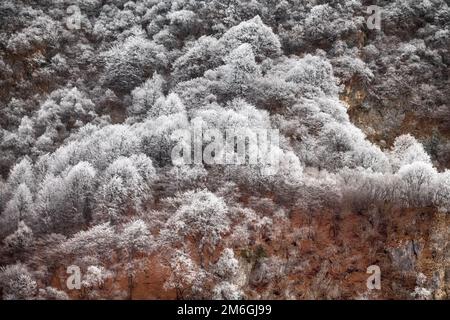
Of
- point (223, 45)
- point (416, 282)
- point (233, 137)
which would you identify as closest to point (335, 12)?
point (223, 45)

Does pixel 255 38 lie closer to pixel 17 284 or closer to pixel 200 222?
pixel 200 222

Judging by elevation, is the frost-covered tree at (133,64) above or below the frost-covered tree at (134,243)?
above

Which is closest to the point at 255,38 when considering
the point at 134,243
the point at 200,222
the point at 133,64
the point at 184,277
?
the point at 133,64

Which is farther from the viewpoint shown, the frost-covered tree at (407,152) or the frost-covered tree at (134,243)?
the frost-covered tree at (407,152)

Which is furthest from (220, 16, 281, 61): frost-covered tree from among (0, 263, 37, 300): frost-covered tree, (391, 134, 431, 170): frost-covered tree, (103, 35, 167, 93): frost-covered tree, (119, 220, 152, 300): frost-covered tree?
(0, 263, 37, 300): frost-covered tree

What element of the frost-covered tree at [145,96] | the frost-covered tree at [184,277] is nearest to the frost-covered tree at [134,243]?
the frost-covered tree at [184,277]

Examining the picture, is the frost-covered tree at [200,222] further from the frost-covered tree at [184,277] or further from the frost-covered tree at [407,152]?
the frost-covered tree at [407,152]

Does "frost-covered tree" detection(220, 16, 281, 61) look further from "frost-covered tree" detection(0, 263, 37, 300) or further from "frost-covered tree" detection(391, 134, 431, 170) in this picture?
"frost-covered tree" detection(0, 263, 37, 300)
